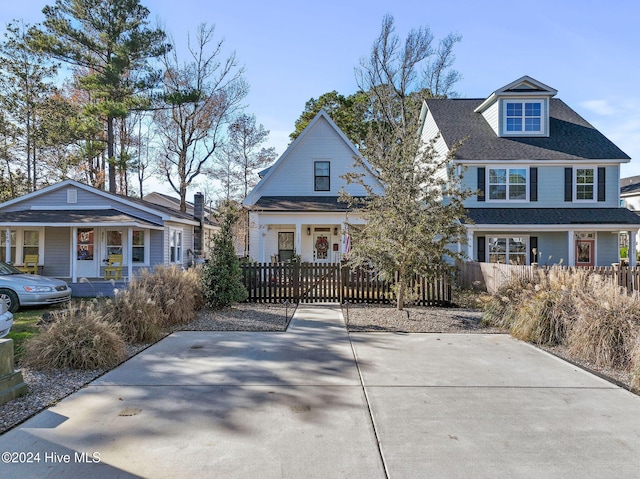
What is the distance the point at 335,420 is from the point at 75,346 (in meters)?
4.04

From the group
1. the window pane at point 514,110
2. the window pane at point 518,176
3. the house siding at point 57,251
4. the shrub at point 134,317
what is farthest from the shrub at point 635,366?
the house siding at point 57,251

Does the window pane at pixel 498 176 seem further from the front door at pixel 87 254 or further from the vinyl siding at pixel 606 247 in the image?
the front door at pixel 87 254

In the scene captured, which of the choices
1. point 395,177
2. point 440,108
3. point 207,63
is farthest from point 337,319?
point 207,63

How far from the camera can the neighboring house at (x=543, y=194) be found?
18125 mm

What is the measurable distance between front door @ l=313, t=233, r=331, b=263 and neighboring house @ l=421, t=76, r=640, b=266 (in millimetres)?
6735

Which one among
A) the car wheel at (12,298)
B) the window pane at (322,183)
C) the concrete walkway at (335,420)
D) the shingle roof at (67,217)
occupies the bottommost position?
the concrete walkway at (335,420)

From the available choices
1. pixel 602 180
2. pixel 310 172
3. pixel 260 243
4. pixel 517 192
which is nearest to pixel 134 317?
pixel 260 243

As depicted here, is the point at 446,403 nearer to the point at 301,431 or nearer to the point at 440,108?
the point at 301,431

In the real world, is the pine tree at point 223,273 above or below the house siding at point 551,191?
below

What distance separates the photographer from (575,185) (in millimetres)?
18922

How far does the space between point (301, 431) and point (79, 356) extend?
3.78 meters

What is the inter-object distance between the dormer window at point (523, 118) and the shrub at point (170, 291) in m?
17.5

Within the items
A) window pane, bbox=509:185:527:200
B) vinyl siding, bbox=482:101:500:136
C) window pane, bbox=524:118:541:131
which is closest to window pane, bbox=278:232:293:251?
window pane, bbox=509:185:527:200

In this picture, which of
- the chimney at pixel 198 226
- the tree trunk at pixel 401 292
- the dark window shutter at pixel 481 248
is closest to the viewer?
the tree trunk at pixel 401 292
